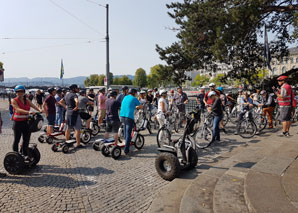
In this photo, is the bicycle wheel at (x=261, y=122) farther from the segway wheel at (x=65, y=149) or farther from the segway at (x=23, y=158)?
the segway at (x=23, y=158)

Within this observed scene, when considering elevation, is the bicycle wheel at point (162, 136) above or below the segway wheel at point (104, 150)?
above

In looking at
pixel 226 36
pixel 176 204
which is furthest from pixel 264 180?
pixel 226 36

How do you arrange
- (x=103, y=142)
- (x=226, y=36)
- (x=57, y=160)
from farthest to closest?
(x=226, y=36), (x=103, y=142), (x=57, y=160)

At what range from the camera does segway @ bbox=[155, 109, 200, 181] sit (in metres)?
4.30

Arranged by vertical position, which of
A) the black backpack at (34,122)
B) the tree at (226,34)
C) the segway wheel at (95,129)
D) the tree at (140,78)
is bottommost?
the segway wheel at (95,129)

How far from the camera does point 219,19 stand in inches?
442

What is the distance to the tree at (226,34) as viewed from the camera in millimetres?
11023

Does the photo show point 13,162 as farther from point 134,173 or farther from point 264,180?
point 264,180

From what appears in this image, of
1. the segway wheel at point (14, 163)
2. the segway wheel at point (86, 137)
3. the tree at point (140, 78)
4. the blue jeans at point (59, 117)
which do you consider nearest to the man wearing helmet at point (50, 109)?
the segway wheel at point (86, 137)

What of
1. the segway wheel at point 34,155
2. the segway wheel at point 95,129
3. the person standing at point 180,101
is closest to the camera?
the segway wheel at point 34,155

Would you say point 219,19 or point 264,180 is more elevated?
point 219,19

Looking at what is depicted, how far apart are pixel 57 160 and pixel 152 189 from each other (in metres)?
2.98

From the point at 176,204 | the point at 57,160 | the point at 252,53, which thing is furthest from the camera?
the point at 252,53

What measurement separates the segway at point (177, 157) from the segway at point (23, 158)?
9.29 feet
